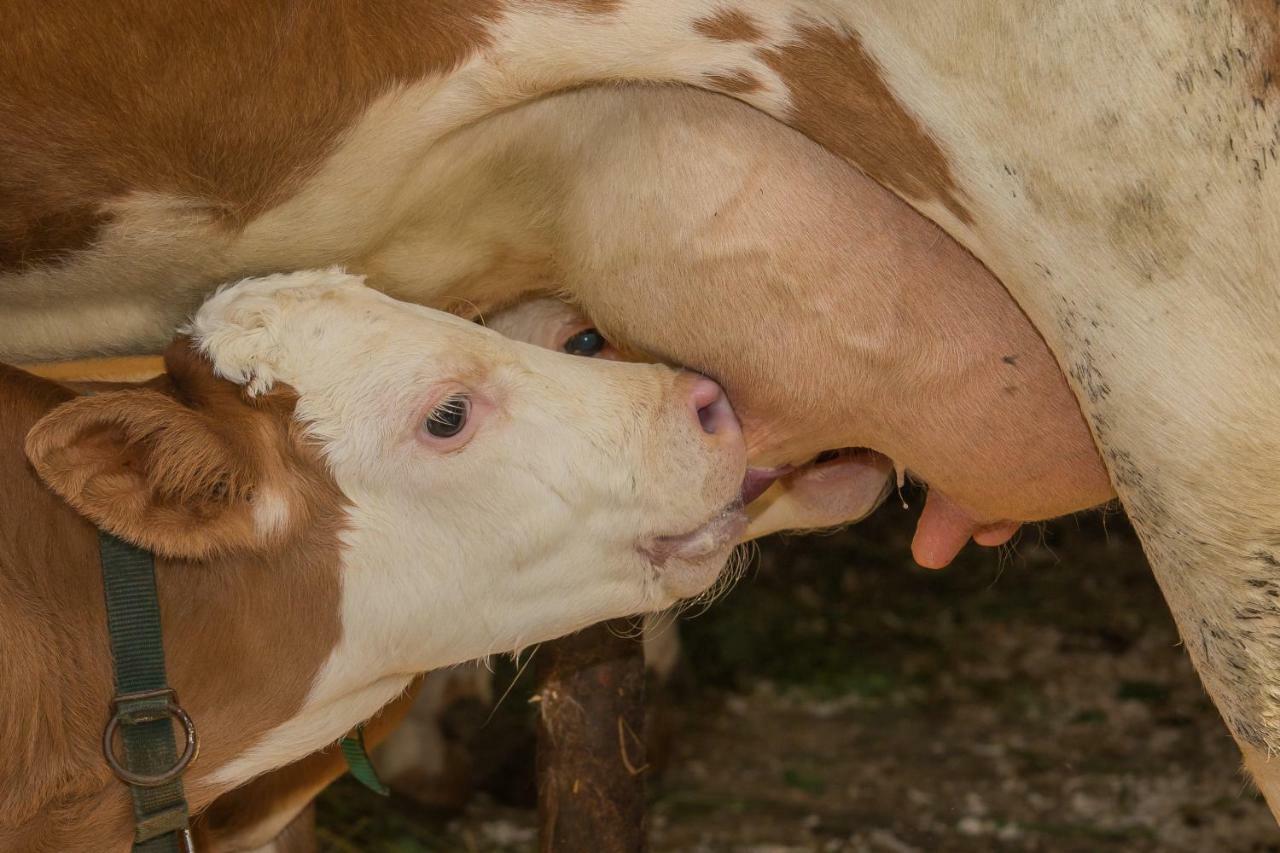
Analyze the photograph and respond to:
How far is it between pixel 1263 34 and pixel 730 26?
2.45 ft

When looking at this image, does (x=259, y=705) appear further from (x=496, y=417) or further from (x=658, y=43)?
(x=658, y=43)

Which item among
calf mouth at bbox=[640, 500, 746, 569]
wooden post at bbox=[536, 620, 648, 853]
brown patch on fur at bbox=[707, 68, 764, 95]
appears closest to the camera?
brown patch on fur at bbox=[707, 68, 764, 95]

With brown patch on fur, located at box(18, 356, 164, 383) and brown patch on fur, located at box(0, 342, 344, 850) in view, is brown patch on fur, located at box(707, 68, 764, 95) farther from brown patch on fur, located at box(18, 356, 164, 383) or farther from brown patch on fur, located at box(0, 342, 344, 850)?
brown patch on fur, located at box(18, 356, 164, 383)

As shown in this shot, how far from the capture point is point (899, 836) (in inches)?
162

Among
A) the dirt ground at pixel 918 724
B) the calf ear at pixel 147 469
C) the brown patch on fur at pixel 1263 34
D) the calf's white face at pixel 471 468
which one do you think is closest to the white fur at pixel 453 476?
the calf's white face at pixel 471 468

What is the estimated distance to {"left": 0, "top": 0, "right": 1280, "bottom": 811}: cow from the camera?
2025 millimetres

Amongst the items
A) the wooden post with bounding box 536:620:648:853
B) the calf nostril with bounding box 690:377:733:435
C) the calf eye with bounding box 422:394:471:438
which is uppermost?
the calf eye with bounding box 422:394:471:438

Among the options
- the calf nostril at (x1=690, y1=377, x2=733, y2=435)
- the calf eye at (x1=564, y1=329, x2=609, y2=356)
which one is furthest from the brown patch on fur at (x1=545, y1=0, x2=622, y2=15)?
the calf eye at (x1=564, y1=329, x2=609, y2=356)

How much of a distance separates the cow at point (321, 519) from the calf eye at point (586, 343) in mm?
541

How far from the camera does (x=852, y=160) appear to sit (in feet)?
7.64

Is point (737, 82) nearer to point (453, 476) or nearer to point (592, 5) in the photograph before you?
point (592, 5)

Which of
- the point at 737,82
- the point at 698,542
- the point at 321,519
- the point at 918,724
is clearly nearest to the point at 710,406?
the point at 698,542

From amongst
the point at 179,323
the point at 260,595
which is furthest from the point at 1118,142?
the point at 179,323

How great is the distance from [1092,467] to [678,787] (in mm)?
2379
